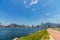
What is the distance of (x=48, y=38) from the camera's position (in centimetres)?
2667

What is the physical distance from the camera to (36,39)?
27656 mm

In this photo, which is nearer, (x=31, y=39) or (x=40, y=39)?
(x=40, y=39)

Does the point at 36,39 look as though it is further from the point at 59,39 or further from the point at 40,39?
the point at 59,39

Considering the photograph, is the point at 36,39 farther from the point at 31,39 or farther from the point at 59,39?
the point at 59,39

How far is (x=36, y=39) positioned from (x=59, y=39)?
356 cm

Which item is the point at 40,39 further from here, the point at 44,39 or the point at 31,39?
the point at 31,39

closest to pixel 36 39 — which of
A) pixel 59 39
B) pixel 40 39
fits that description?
pixel 40 39

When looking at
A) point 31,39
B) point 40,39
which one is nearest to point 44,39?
point 40,39

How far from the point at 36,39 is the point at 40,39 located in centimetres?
113

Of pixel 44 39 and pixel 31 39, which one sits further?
pixel 31 39

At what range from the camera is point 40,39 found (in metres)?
26.7

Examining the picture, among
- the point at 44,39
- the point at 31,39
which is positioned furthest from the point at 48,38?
the point at 31,39

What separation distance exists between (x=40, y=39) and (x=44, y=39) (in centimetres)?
60

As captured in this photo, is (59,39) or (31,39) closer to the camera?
(59,39)
